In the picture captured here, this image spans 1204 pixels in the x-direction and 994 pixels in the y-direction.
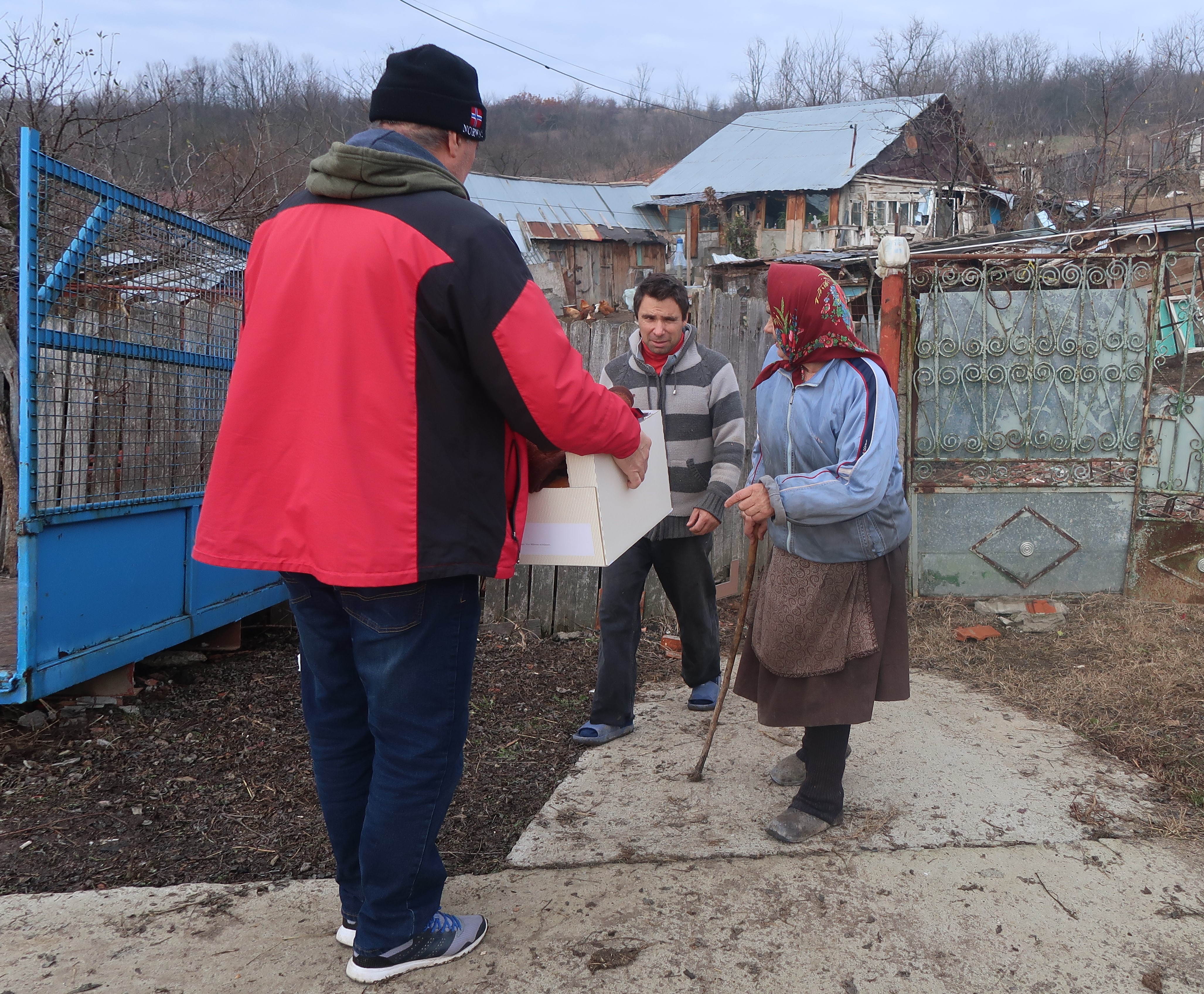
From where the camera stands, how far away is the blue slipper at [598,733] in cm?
366

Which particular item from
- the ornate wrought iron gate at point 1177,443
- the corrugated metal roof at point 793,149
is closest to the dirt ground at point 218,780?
the ornate wrought iron gate at point 1177,443

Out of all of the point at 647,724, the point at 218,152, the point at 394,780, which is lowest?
the point at 647,724

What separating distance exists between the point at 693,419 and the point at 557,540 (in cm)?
173

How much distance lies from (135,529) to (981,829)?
11.5 feet

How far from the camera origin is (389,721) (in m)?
1.93

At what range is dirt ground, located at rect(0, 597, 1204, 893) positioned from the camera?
2.86 meters

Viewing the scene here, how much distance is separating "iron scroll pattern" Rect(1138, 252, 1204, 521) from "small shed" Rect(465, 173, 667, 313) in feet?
60.8

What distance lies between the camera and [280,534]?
1864 millimetres

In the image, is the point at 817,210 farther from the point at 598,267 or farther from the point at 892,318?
the point at 892,318

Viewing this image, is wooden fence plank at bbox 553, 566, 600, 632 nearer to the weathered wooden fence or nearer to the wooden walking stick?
the weathered wooden fence

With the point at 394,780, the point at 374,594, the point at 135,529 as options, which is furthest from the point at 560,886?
the point at 135,529

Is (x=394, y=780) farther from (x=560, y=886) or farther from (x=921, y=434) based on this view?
(x=921, y=434)

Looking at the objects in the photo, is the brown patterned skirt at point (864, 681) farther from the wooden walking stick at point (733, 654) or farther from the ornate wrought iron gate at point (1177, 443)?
the ornate wrought iron gate at point (1177, 443)

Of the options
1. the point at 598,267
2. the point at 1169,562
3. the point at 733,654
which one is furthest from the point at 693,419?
the point at 598,267
